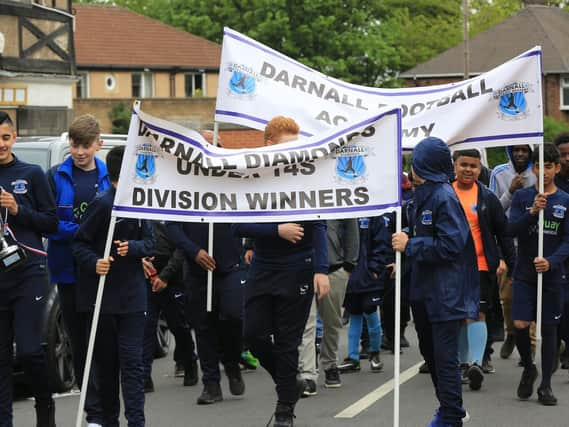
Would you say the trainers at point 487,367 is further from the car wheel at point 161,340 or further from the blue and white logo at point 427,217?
the blue and white logo at point 427,217

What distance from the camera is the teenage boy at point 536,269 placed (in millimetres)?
10570

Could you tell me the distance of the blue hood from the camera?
28.9ft

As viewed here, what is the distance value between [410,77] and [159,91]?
48.2ft

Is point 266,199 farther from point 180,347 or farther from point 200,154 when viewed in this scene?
point 180,347

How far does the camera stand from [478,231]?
11.1 m

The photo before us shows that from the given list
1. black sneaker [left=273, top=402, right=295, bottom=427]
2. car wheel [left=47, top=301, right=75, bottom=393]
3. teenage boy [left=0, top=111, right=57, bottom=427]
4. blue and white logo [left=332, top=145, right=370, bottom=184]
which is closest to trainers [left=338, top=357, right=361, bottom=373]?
car wheel [left=47, top=301, right=75, bottom=393]

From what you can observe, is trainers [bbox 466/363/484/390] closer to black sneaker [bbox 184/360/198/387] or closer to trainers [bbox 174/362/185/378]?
black sneaker [bbox 184/360/198/387]

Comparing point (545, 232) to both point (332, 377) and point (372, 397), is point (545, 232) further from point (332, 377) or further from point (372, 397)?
point (332, 377)

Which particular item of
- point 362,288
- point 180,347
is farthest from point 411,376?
point 180,347

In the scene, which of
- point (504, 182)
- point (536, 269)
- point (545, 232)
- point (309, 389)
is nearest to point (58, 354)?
point (309, 389)

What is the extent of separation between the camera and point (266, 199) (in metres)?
8.89

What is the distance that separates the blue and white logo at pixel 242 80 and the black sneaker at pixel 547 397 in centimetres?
334

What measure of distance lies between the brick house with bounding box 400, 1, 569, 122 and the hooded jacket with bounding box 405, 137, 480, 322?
65444 mm

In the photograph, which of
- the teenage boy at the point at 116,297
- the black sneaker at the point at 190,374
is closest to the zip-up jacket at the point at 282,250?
the teenage boy at the point at 116,297
